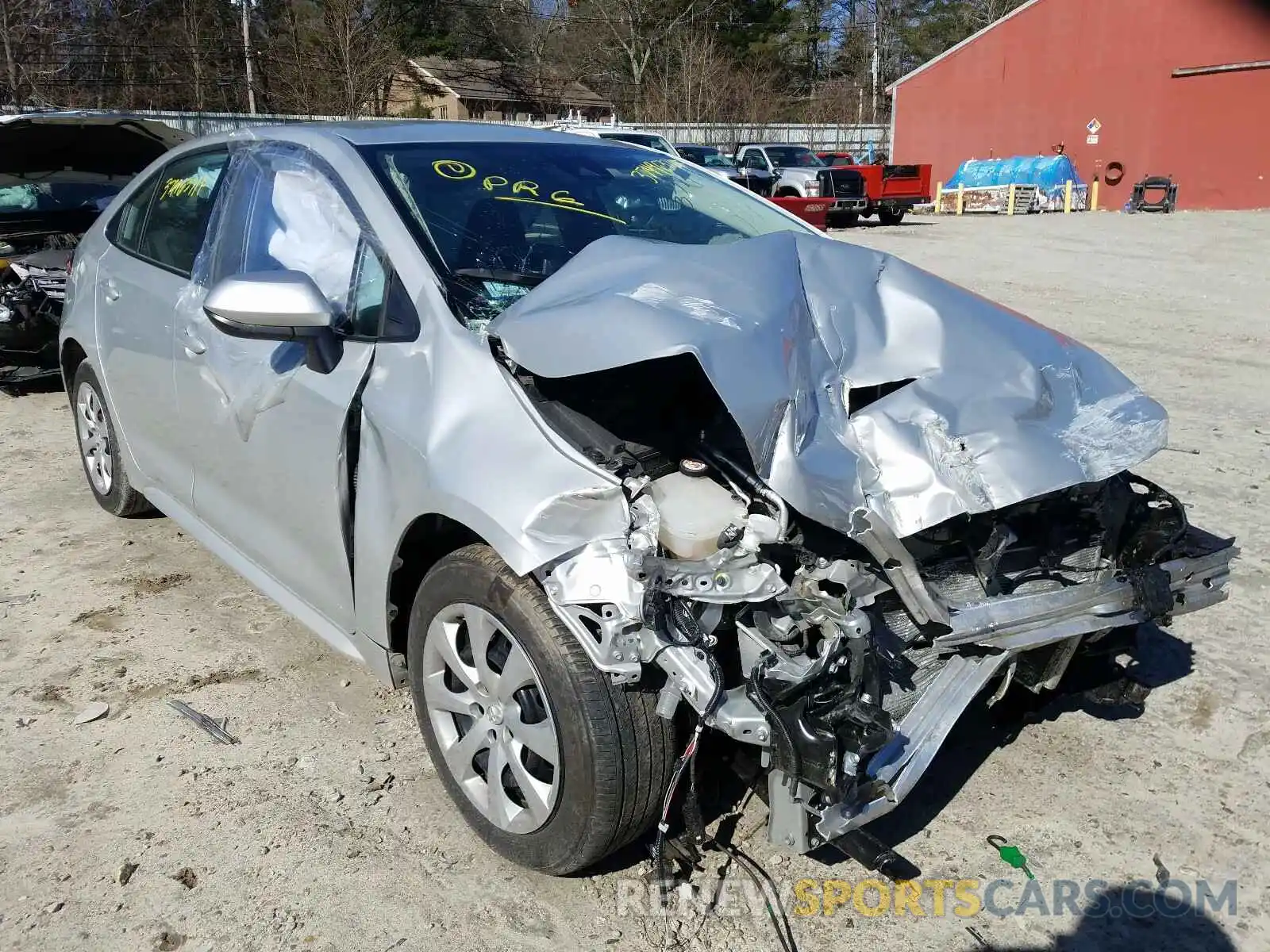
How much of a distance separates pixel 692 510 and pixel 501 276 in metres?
1.05

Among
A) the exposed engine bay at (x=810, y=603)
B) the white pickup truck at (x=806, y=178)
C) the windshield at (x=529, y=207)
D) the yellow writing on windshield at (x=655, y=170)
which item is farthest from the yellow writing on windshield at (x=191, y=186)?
the white pickup truck at (x=806, y=178)

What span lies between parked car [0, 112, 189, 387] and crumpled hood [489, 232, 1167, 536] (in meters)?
5.81

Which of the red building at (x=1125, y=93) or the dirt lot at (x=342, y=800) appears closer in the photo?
the dirt lot at (x=342, y=800)

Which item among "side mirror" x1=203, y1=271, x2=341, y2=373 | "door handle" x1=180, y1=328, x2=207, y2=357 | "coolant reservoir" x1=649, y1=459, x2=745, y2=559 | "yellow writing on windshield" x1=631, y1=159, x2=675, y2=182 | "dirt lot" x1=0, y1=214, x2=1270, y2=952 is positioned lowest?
"dirt lot" x1=0, y1=214, x2=1270, y2=952

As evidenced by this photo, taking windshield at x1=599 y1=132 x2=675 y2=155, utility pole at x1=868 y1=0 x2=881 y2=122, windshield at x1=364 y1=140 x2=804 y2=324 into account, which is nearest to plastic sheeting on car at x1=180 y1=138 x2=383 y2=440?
windshield at x1=364 y1=140 x2=804 y2=324

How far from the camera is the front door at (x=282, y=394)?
2879 millimetres

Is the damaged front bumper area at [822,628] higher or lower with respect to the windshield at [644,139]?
lower

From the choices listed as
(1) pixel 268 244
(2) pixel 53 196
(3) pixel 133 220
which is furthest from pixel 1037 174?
(1) pixel 268 244

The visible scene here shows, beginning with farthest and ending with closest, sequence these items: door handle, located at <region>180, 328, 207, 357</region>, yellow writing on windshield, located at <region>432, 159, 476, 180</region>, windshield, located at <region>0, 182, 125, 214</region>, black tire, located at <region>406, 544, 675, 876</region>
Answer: windshield, located at <region>0, 182, 125, 214</region> → door handle, located at <region>180, 328, 207, 357</region> → yellow writing on windshield, located at <region>432, 159, 476, 180</region> → black tire, located at <region>406, 544, 675, 876</region>

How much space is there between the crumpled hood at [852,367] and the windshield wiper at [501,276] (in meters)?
0.19

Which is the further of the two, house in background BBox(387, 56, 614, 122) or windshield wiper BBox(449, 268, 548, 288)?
house in background BBox(387, 56, 614, 122)

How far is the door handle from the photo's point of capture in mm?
3438

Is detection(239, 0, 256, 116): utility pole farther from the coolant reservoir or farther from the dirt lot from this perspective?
the coolant reservoir

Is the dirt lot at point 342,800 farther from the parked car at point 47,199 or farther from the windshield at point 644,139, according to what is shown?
the windshield at point 644,139
